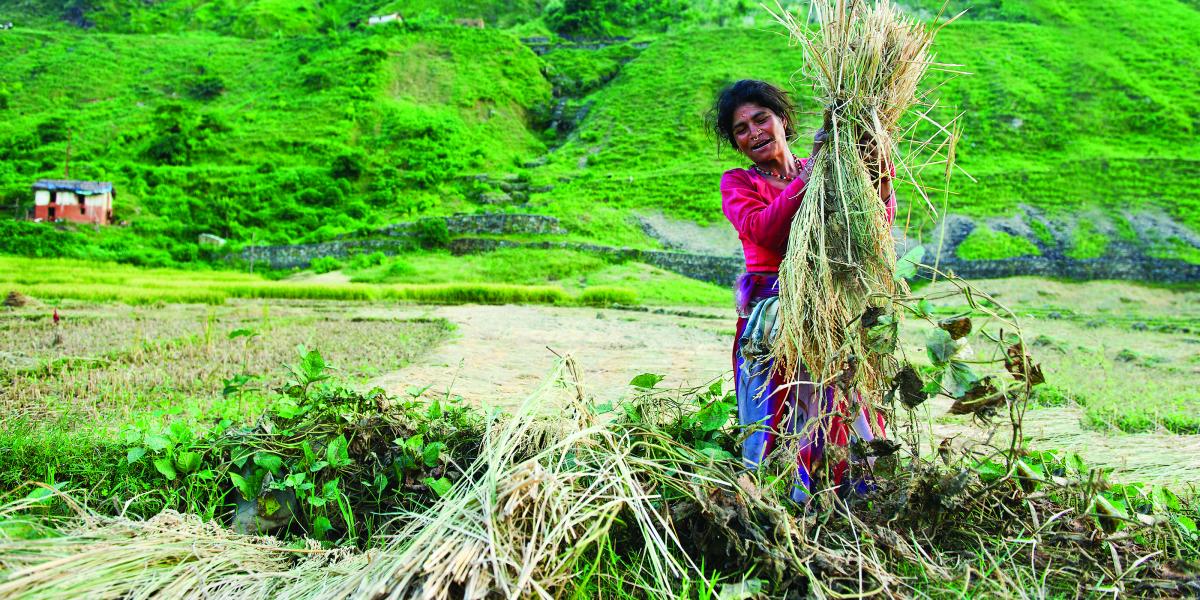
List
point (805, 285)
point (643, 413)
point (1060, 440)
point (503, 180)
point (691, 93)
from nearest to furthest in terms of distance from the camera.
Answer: point (805, 285)
point (643, 413)
point (1060, 440)
point (503, 180)
point (691, 93)

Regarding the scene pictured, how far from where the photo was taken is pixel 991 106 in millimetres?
30016

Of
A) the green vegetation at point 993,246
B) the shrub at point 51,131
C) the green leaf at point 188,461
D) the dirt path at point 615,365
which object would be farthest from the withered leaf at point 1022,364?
the shrub at point 51,131

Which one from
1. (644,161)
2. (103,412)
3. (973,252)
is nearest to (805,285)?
Answer: (103,412)

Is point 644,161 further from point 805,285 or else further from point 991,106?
point 805,285

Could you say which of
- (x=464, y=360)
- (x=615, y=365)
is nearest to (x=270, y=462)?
(x=464, y=360)

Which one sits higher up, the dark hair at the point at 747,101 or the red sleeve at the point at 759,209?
the dark hair at the point at 747,101

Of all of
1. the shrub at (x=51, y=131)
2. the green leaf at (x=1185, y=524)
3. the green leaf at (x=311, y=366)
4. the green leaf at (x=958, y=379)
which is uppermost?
the shrub at (x=51, y=131)

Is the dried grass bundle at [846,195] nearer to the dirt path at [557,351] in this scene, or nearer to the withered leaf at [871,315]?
the withered leaf at [871,315]

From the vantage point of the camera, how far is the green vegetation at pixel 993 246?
19.2m

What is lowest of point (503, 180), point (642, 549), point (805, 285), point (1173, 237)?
point (642, 549)

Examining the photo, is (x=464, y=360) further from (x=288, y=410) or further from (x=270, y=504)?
(x=270, y=504)

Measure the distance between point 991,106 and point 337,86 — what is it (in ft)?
107

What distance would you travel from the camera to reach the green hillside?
23109 mm

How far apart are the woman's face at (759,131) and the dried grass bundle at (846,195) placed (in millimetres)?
236
